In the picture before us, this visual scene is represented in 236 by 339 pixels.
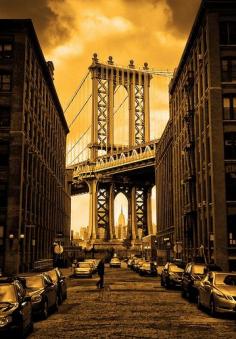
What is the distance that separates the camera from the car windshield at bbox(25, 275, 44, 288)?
723 inches

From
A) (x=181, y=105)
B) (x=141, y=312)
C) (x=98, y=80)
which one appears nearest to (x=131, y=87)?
(x=98, y=80)

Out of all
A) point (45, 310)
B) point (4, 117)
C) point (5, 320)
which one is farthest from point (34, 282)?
point (4, 117)

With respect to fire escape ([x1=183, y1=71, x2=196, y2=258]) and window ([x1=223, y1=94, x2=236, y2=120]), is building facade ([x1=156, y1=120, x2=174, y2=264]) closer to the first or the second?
fire escape ([x1=183, y1=71, x2=196, y2=258])

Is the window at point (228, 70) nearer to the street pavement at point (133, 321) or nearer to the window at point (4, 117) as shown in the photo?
the window at point (4, 117)

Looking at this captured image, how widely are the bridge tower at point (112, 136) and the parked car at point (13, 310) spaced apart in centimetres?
13435

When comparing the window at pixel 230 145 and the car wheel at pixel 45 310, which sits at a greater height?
the window at pixel 230 145

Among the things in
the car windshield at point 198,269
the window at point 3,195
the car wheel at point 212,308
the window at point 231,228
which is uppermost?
the window at point 3,195

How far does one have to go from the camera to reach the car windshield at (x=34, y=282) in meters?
18.4

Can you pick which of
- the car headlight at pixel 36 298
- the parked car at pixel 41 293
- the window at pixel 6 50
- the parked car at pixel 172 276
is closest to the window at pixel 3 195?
the window at pixel 6 50

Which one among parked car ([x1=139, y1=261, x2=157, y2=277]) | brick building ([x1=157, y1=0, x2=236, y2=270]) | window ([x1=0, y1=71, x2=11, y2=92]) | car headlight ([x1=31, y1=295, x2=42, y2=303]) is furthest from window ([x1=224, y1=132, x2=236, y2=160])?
car headlight ([x1=31, y1=295, x2=42, y2=303])

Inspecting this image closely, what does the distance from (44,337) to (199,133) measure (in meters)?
41.1

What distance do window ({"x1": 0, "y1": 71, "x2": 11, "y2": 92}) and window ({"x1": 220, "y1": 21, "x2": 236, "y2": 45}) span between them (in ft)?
69.9

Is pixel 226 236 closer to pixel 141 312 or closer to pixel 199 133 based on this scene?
pixel 199 133

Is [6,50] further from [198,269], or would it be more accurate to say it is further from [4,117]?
[198,269]
